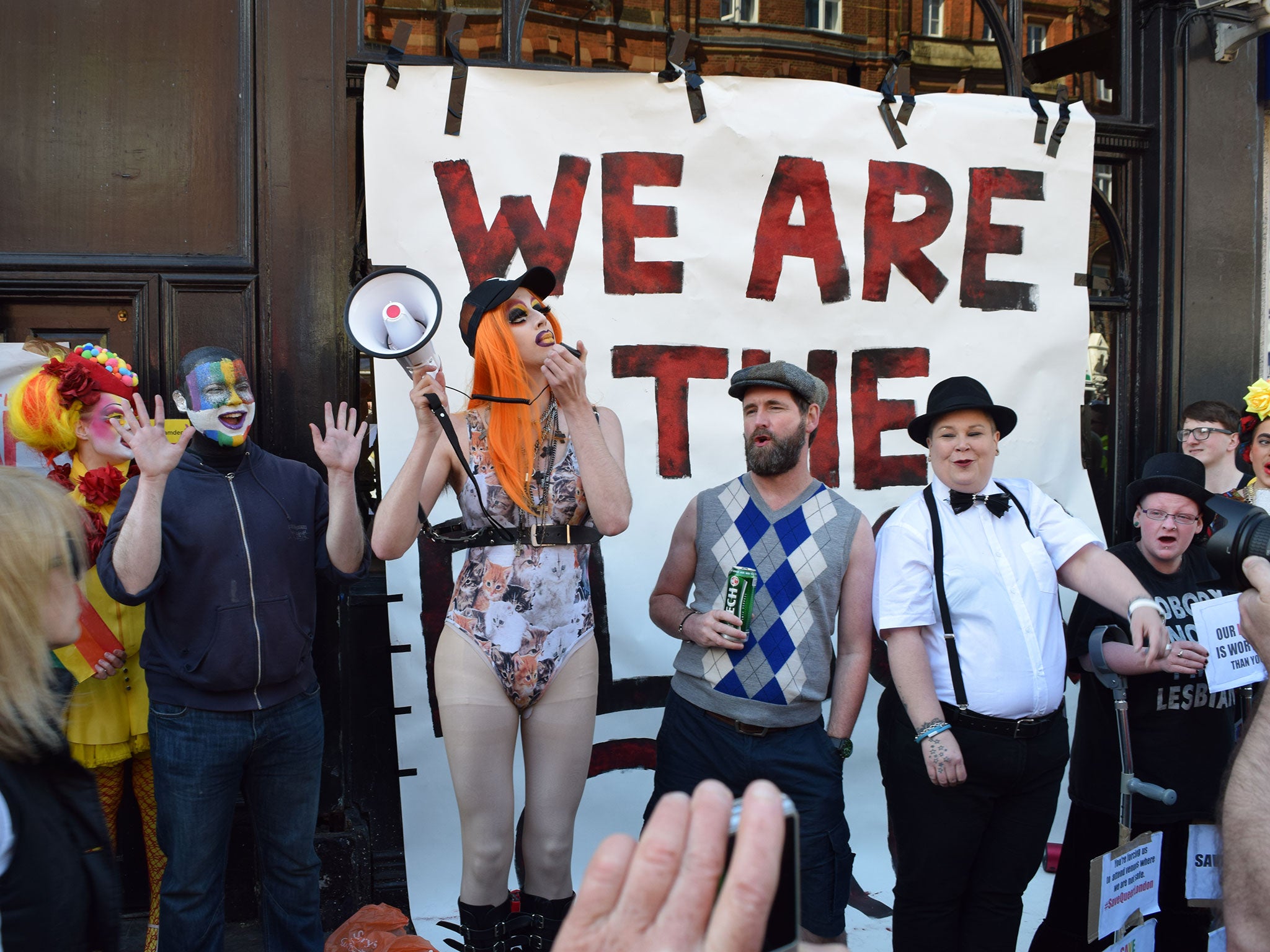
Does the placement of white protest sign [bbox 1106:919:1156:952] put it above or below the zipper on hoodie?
below

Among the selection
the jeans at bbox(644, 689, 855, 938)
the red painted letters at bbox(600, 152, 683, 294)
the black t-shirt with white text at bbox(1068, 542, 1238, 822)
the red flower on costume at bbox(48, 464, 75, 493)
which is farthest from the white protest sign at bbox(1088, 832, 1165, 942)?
the red flower on costume at bbox(48, 464, 75, 493)

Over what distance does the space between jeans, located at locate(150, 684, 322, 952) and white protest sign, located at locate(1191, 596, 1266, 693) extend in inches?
112

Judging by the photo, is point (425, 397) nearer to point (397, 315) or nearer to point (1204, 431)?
point (397, 315)

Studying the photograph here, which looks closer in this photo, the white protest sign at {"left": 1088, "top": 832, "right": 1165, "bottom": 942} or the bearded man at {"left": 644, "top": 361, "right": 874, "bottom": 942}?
the white protest sign at {"left": 1088, "top": 832, "right": 1165, "bottom": 942}

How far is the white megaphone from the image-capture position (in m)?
2.98

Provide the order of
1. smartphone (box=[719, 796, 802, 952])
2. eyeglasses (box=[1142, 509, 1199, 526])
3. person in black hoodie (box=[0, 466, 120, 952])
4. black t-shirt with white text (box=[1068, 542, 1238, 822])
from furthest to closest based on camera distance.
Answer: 1. eyeglasses (box=[1142, 509, 1199, 526])
2. black t-shirt with white text (box=[1068, 542, 1238, 822])
3. person in black hoodie (box=[0, 466, 120, 952])
4. smartphone (box=[719, 796, 802, 952])

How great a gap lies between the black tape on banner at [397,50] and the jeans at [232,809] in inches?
93.8

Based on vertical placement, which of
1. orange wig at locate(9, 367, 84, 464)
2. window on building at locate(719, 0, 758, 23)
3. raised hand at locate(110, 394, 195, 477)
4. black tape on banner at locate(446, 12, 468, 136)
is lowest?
raised hand at locate(110, 394, 195, 477)

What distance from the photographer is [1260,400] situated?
3947mm

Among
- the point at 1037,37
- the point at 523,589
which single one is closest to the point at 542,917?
the point at 523,589

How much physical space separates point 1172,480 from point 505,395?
7.34ft

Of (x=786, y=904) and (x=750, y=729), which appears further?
(x=750, y=729)

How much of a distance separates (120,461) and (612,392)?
1854 mm

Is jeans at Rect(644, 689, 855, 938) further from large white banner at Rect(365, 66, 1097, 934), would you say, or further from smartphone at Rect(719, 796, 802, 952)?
smartphone at Rect(719, 796, 802, 952)
